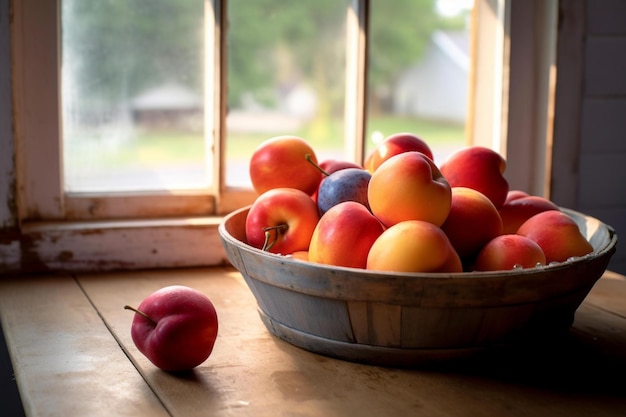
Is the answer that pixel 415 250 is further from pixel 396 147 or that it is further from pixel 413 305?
pixel 396 147

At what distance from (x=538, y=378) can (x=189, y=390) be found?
0.41 m

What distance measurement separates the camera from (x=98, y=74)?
152cm

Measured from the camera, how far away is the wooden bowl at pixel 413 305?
902mm

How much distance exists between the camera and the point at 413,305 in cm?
91

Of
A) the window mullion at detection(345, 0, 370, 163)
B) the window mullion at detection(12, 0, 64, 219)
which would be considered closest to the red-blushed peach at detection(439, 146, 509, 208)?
the window mullion at detection(345, 0, 370, 163)

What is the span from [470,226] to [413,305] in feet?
0.53

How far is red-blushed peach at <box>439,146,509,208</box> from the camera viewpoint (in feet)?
3.70

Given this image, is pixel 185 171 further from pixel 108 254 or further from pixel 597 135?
pixel 597 135

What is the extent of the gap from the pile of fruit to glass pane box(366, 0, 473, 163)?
53 cm

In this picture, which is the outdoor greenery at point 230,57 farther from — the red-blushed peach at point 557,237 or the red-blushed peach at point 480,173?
the red-blushed peach at point 557,237

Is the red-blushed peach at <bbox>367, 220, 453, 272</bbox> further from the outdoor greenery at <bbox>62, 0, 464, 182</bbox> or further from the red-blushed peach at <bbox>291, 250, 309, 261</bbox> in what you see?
the outdoor greenery at <bbox>62, 0, 464, 182</bbox>

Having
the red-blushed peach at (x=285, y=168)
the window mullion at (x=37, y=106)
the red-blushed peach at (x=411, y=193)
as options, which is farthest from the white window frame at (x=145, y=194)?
the red-blushed peach at (x=411, y=193)

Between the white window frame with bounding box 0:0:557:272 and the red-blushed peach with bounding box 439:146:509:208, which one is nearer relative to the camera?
the red-blushed peach with bounding box 439:146:509:208

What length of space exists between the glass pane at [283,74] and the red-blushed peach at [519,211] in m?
0.61
